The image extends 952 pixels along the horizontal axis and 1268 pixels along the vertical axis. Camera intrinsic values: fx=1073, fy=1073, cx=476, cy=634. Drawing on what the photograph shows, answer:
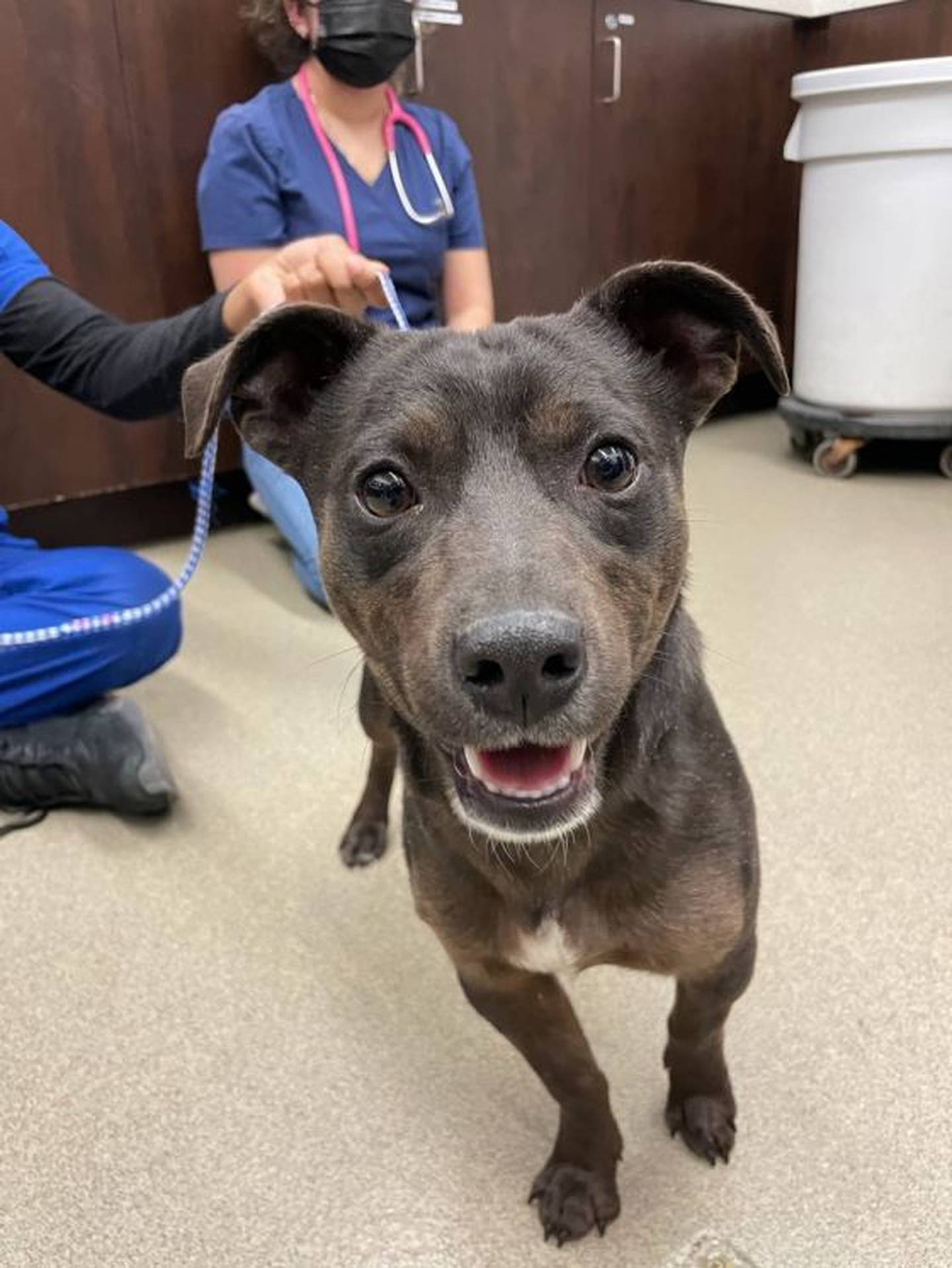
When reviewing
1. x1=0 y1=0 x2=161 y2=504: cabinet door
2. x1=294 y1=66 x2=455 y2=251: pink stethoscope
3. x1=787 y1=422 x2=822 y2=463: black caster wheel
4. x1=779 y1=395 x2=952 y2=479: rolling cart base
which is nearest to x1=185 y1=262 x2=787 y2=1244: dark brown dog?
x1=294 y1=66 x2=455 y2=251: pink stethoscope

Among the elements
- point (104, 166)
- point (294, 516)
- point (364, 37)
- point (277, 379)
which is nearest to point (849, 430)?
point (294, 516)

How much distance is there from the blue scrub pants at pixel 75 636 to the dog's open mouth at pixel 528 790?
4.34 ft

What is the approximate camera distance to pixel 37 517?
10.8ft

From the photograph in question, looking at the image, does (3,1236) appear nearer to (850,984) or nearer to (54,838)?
(54,838)

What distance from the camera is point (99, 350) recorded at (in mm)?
2072

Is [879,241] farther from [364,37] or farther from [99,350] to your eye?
[99,350]

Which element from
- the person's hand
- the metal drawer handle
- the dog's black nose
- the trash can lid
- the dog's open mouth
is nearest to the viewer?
the dog's black nose

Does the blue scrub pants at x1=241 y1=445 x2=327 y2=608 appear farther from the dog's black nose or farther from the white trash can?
the dog's black nose

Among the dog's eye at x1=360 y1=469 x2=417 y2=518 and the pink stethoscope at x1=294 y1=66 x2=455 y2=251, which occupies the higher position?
the pink stethoscope at x1=294 y1=66 x2=455 y2=251

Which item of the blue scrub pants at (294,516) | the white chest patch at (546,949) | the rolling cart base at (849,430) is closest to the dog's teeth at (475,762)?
the white chest patch at (546,949)

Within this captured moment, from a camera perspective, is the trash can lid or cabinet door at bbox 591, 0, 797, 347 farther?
cabinet door at bbox 591, 0, 797, 347

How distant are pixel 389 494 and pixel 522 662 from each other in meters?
0.30

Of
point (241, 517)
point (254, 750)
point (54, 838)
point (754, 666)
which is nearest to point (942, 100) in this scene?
point (754, 666)

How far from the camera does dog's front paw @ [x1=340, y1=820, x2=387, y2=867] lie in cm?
194
